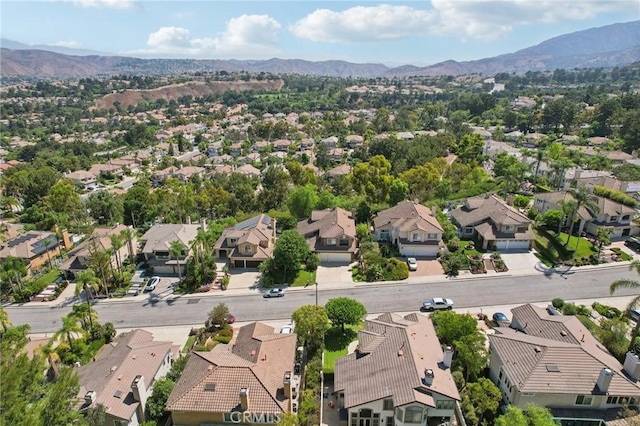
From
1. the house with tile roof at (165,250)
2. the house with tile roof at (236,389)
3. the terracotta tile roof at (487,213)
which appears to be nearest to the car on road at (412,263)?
the terracotta tile roof at (487,213)

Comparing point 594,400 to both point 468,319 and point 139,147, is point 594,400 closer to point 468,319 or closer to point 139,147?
point 468,319

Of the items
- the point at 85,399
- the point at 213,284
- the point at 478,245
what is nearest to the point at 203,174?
the point at 213,284

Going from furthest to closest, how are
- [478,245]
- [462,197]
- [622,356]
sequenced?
[462,197] → [478,245] → [622,356]

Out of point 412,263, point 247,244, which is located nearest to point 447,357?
point 412,263

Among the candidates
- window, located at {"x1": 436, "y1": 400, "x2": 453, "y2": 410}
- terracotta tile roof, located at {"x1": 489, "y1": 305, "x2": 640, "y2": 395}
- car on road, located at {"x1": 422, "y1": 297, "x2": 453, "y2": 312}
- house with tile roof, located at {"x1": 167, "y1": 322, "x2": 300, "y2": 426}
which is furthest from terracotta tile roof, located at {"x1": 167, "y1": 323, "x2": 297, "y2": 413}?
car on road, located at {"x1": 422, "y1": 297, "x2": 453, "y2": 312}

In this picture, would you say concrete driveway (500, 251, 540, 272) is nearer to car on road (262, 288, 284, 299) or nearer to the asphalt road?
the asphalt road

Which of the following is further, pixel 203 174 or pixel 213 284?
pixel 203 174

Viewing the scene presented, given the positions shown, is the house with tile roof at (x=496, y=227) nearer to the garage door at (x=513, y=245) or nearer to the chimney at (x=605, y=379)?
the garage door at (x=513, y=245)
